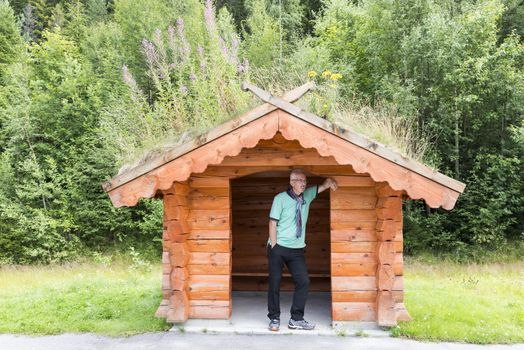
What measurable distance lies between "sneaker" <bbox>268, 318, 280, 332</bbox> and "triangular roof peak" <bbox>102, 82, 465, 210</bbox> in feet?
7.37

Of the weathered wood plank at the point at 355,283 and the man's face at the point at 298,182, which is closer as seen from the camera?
the man's face at the point at 298,182

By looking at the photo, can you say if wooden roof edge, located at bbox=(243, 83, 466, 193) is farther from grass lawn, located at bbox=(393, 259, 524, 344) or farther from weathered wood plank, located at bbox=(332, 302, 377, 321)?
grass lawn, located at bbox=(393, 259, 524, 344)

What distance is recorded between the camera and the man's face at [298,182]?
6531mm

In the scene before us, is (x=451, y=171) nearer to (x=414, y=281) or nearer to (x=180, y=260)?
(x=414, y=281)

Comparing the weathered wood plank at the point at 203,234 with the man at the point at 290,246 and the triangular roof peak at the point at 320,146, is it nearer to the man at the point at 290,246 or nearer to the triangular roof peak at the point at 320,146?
the man at the point at 290,246

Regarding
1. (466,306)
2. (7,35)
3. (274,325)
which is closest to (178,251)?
(274,325)

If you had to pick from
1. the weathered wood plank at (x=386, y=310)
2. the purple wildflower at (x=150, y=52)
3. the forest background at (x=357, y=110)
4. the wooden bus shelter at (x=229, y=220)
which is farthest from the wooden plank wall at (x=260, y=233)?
the forest background at (x=357, y=110)

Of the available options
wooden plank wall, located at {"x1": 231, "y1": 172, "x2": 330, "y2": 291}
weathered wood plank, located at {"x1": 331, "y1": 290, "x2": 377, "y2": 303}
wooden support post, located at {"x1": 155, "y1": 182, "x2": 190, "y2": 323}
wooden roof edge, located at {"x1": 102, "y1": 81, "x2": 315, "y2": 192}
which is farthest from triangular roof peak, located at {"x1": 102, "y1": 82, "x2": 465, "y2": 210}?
wooden plank wall, located at {"x1": 231, "y1": 172, "x2": 330, "y2": 291}

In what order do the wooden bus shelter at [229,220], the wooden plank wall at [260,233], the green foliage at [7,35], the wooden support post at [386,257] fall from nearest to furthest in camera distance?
1. the wooden bus shelter at [229,220]
2. the wooden support post at [386,257]
3. the wooden plank wall at [260,233]
4. the green foliage at [7,35]

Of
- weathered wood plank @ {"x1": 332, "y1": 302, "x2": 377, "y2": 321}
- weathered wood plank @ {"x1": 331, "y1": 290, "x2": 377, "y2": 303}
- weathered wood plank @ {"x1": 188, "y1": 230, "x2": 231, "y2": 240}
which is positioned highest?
weathered wood plank @ {"x1": 188, "y1": 230, "x2": 231, "y2": 240}

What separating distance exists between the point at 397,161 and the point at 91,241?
13.7 metres

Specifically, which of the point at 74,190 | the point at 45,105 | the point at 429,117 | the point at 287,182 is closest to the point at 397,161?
the point at 287,182

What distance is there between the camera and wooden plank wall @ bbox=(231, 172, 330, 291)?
9219 millimetres

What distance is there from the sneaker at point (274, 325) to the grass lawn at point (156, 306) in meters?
1.40
